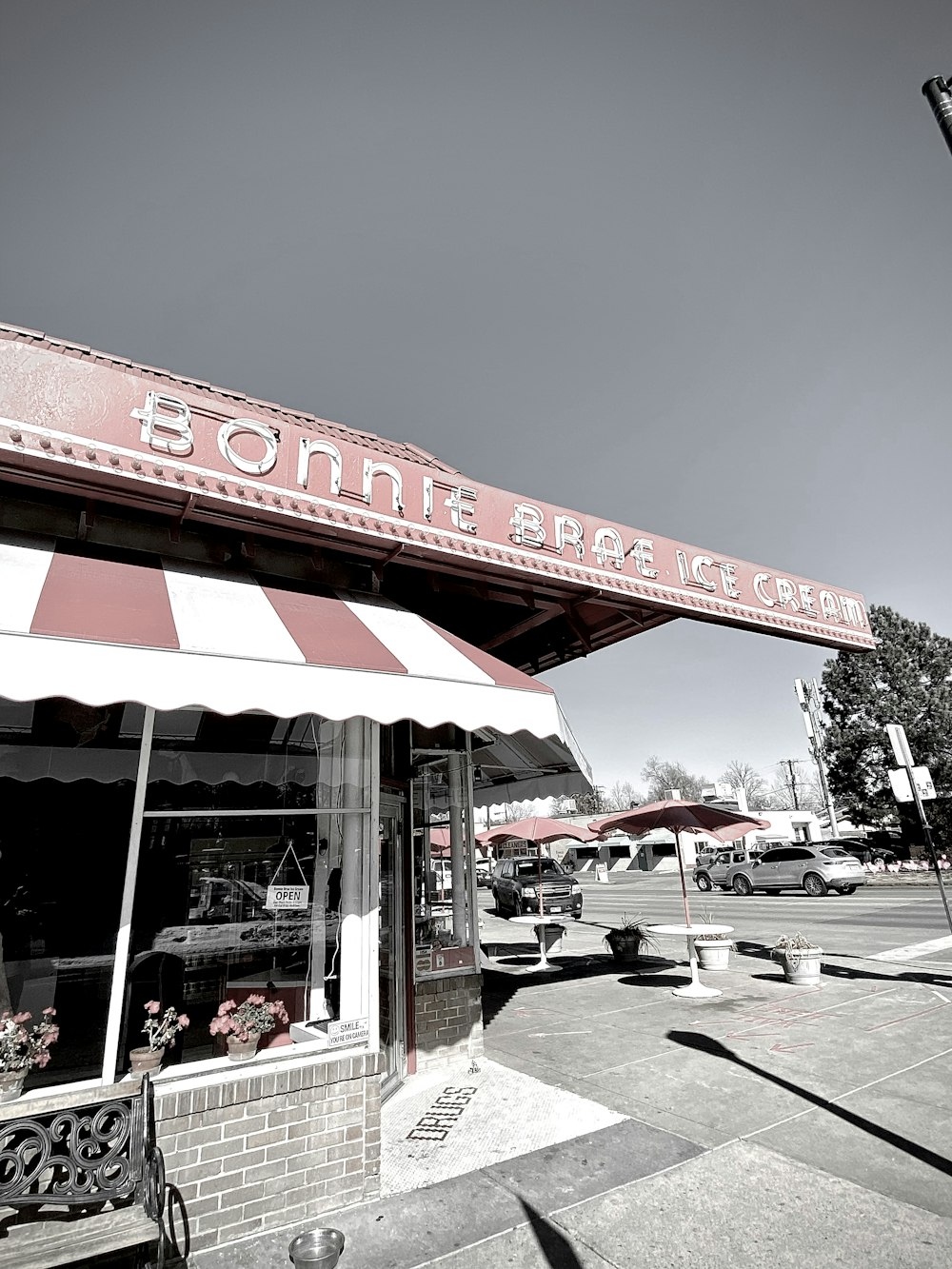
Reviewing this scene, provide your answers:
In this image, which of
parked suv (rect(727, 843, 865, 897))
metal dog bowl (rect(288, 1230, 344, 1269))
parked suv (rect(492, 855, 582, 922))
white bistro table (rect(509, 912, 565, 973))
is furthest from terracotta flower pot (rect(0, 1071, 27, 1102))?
parked suv (rect(727, 843, 865, 897))

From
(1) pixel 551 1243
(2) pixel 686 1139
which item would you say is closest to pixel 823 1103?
(2) pixel 686 1139

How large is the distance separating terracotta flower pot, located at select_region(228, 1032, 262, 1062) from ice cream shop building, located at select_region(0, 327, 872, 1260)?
0.18ft

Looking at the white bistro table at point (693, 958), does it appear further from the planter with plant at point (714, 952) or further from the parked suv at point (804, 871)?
the parked suv at point (804, 871)

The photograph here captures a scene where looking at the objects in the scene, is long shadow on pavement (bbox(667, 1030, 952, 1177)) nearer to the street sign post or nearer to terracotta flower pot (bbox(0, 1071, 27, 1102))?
the street sign post

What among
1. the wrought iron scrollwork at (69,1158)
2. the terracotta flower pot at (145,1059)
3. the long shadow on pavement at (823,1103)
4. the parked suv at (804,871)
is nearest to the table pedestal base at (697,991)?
the long shadow on pavement at (823,1103)

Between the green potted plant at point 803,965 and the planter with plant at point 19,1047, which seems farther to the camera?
the green potted plant at point 803,965

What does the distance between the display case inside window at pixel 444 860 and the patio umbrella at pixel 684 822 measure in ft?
11.6

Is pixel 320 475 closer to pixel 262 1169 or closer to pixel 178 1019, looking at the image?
pixel 178 1019

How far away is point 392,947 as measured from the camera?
6.30 meters

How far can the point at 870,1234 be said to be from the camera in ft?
11.4

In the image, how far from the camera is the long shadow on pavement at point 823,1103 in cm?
429

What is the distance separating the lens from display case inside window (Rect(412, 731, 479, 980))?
6.77m

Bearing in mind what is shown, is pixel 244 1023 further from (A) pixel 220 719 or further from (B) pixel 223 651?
(B) pixel 223 651

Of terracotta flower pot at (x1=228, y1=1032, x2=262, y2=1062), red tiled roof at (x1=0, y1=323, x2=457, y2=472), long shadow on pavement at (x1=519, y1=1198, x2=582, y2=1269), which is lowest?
long shadow on pavement at (x1=519, y1=1198, x2=582, y2=1269)
